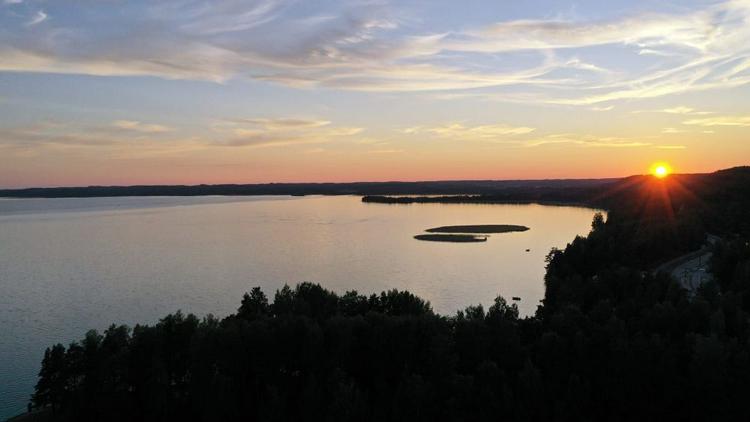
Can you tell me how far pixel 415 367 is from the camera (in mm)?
26578

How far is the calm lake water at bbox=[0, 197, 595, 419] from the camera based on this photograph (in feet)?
127

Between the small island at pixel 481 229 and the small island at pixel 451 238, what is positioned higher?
the small island at pixel 481 229

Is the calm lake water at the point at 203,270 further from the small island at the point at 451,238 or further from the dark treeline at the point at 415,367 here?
the dark treeline at the point at 415,367

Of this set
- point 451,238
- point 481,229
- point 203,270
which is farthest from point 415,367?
point 481,229

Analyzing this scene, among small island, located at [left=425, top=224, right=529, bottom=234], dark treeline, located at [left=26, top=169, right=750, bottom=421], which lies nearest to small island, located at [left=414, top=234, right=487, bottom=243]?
small island, located at [left=425, top=224, right=529, bottom=234]

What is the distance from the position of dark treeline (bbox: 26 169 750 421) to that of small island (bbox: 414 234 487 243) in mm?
54215

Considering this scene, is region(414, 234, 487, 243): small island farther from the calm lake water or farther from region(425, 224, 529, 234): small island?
region(425, 224, 529, 234): small island

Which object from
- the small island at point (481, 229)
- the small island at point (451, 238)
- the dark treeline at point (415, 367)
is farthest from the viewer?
the small island at point (481, 229)

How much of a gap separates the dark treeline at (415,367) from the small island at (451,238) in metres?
54.2

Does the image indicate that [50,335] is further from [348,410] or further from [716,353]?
[716,353]

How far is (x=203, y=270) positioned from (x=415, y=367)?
3543cm

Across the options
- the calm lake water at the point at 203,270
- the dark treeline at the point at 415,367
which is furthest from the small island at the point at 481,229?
the dark treeline at the point at 415,367

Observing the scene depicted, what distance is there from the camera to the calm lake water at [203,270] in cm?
→ 3869

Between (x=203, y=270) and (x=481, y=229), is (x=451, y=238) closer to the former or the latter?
(x=481, y=229)
